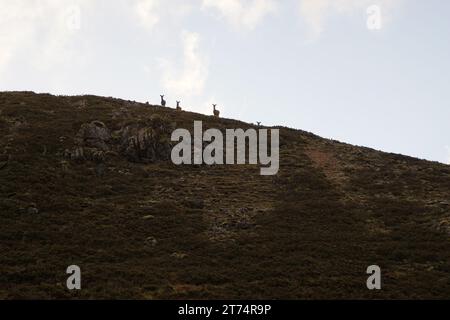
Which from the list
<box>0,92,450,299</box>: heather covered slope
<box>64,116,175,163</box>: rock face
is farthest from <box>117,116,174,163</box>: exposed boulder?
<box>0,92,450,299</box>: heather covered slope

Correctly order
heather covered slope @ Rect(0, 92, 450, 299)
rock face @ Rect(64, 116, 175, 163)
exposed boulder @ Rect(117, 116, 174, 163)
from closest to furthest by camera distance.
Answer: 1. heather covered slope @ Rect(0, 92, 450, 299)
2. rock face @ Rect(64, 116, 175, 163)
3. exposed boulder @ Rect(117, 116, 174, 163)

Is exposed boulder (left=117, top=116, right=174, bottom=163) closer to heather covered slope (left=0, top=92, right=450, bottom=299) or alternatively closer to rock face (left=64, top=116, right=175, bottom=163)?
rock face (left=64, top=116, right=175, bottom=163)

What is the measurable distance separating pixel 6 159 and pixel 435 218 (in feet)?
109

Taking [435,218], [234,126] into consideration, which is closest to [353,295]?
[435,218]

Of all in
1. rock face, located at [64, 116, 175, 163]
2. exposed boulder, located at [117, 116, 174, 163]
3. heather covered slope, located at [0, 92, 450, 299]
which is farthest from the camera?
exposed boulder, located at [117, 116, 174, 163]

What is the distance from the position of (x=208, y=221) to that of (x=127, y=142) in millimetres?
16252

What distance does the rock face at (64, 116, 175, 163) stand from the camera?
44.1 m

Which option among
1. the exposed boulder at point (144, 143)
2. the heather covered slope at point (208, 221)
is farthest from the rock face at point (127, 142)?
the heather covered slope at point (208, 221)

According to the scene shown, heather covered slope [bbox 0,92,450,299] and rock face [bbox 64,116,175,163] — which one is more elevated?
rock face [bbox 64,116,175,163]

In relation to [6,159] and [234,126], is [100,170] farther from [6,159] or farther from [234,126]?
[234,126]

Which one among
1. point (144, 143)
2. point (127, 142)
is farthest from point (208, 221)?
point (127, 142)

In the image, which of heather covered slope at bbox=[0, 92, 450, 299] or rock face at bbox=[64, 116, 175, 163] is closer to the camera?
heather covered slope at bbox=[0, 92, 450, 299]

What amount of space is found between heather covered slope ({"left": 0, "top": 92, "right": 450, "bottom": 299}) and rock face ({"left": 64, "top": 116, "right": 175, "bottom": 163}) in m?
0.59
